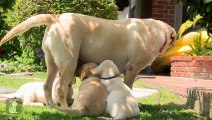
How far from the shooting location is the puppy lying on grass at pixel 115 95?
463 cm

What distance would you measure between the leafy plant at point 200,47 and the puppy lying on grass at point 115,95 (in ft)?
19.0

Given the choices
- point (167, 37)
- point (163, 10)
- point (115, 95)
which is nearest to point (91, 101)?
point (115, 95)

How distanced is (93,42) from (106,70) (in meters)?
0.41

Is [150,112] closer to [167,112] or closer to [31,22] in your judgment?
[167,112]

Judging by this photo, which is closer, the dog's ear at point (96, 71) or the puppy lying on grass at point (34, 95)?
the dog's ear at point (96, 71)

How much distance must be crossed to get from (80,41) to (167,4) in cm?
833

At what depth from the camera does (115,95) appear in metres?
4.74

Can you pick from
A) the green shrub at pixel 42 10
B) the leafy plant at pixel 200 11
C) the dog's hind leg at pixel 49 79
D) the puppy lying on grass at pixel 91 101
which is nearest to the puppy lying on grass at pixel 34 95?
the dog's hind leg at pixel 49 79

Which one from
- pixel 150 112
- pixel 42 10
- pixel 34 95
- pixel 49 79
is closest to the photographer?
pixel 150 112

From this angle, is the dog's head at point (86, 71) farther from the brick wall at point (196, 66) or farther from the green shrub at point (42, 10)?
the green shrub at point (42, 10)

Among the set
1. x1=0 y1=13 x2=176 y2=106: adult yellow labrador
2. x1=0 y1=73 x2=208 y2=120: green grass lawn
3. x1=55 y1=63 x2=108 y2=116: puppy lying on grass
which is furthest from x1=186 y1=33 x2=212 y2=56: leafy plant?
x1=55 y1=63 x2=108 y2=116: puppy lying on grass

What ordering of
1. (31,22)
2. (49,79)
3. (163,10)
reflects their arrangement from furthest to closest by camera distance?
(163,10), (49,79), (31,22)

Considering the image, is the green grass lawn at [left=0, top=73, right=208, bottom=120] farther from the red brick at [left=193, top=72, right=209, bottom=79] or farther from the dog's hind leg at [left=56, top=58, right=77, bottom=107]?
the red brick at [left=193, top=72, right=209, bottom=79]

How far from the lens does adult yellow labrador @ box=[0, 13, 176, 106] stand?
509 cm
